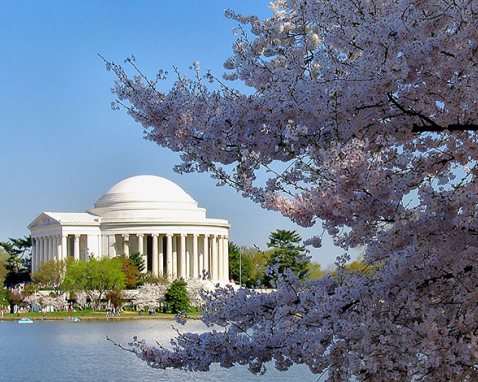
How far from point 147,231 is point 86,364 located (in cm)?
7677

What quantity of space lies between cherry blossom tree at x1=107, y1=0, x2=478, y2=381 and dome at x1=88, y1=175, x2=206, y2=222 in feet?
336

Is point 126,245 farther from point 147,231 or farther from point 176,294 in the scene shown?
point 176,294

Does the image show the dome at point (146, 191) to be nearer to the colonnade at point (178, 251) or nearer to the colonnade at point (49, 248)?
the colonnade at point (178, 251)

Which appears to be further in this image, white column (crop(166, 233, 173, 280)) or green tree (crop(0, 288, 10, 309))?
white column (crop(166, 233, 173, 280))

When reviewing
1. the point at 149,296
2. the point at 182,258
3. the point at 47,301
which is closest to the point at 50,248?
the point at 182,258

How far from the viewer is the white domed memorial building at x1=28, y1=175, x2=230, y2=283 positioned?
11012 centimetres

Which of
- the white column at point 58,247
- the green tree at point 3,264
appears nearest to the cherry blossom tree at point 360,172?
the green tree at point 3,264

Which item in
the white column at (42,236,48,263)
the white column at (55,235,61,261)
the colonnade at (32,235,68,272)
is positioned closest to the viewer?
the colonnade at (32,235,68,272)

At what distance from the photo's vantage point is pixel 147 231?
359 ft

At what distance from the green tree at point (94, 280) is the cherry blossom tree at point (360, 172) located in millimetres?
74650

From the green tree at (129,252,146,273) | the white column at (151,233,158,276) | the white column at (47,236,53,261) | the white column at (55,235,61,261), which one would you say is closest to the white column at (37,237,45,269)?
the white column at (47,236,53,261)

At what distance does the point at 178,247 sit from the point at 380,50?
107m

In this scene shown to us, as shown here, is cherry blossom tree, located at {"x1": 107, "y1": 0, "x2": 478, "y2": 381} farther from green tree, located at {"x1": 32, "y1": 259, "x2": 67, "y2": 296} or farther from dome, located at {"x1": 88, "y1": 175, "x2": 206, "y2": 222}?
dome, located at {"x1": 88, "y1": 175, "x2": 206, "y2": 222}

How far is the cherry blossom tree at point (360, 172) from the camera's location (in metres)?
6.13
